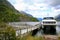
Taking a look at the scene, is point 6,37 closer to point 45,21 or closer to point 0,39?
point 0,39

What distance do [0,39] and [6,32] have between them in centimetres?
66

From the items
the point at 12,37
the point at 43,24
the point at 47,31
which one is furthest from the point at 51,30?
the point at 12,37

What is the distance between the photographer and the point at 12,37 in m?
10.8

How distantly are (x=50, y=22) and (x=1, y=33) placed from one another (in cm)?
2241

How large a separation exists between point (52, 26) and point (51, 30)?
5.51ft

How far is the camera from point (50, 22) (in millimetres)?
31906

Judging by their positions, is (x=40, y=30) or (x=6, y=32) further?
(x=40, y=30)

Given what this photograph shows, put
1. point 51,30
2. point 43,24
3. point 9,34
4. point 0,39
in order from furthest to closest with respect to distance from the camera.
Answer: point 51,30 → point 43,24 → point 9,34 → point 0,39

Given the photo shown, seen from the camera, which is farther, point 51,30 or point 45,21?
point 51,30

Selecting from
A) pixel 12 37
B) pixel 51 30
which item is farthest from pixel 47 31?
pixel 12 37

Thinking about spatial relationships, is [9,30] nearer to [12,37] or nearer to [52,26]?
[12,37]

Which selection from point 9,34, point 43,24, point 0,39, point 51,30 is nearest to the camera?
point 0,39

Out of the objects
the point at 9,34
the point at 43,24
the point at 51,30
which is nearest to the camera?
the point at 9,34

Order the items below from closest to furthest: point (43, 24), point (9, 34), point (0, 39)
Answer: point (0, 39) → point (9, 34) → point (43, 24)
